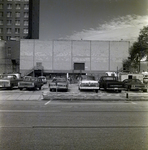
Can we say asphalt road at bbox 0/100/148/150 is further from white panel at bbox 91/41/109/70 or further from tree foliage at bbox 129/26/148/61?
white panel at bbox 91/41/109/70

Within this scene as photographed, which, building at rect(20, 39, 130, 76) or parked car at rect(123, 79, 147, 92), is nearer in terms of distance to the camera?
parked car at rect(123, 79, 147, 92)

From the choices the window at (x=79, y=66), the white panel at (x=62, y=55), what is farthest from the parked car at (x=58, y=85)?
the window at (x=79, y=66)

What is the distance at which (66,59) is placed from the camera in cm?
6988

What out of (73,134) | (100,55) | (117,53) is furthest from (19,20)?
(73,134)

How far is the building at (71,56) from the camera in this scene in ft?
228

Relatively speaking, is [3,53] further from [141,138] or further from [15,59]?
[141,138]

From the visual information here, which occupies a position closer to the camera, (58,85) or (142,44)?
(58,85)

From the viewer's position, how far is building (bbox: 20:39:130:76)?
228ft

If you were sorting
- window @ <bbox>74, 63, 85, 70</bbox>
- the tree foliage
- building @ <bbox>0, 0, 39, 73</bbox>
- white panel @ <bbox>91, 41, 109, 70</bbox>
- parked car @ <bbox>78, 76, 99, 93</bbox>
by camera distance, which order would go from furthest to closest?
building @ <bbox>0, 0, 39, 73</bbox> < white panel @ <bbox>91, 41, 109, 70</bbox> < window @ <bbox>74, 63, 85, 70</bbox> < the tree foliage < parked car @ <bbox>78, 76, 99, 93</bbox>

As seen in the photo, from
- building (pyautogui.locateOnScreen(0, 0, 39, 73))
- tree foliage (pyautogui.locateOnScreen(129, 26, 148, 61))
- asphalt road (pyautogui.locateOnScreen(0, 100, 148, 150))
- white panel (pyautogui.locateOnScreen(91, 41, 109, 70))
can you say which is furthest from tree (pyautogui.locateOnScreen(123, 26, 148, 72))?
asphalt road (pyautogui.locateOnScreen(0, 100, 148, 150))

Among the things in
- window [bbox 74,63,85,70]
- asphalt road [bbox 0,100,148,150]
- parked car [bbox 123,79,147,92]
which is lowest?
asphalt road [bbox 0,100,148,150]

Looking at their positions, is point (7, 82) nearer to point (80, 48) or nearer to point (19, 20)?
point (80, 48)

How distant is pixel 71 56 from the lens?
229 ft

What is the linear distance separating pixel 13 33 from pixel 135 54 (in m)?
44.6
